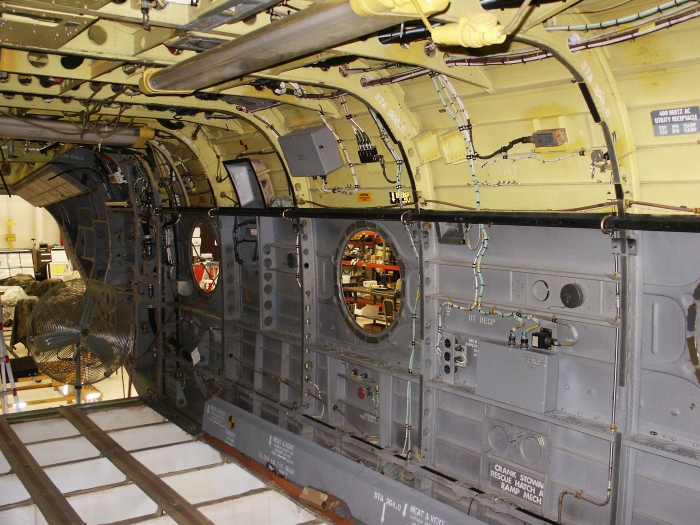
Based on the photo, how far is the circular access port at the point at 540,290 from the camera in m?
5.56

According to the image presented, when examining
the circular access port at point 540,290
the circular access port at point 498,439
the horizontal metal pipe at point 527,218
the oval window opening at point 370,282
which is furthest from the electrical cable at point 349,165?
the circular access port at point 498,439

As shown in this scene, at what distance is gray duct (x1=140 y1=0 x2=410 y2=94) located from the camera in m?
3.11

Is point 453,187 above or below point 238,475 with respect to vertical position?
above

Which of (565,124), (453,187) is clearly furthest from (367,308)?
(565,124)

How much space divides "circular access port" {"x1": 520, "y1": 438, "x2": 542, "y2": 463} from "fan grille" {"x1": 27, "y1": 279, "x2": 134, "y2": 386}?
197 inches

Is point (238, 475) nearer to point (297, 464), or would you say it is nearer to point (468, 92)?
point (297, 464)

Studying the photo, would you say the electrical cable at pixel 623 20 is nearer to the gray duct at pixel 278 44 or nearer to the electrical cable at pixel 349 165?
the gray duct at pixel 278 44

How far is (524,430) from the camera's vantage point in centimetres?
578

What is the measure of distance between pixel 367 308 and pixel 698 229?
4.63m

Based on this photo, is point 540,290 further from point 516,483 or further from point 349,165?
point 349,165

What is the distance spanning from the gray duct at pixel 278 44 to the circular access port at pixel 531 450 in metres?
3.73

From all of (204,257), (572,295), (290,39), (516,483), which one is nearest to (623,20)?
(290,39)

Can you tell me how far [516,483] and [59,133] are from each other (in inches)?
253

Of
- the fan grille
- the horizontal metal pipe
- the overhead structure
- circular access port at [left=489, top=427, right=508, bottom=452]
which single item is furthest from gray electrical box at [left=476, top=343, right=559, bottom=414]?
the fan grille
